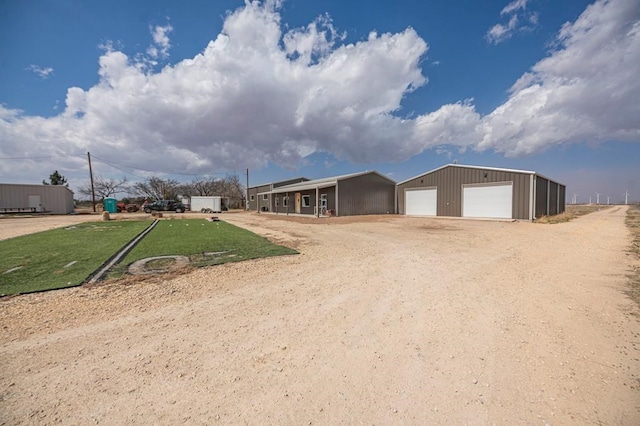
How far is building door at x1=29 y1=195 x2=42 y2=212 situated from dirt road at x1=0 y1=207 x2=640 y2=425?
35.9 meters

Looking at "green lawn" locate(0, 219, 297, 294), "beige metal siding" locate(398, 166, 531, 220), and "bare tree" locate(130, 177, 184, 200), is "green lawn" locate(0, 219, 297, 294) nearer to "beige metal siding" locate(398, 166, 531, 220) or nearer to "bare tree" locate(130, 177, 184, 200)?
"beige metal siding" locate(398, 166, 531, 220)

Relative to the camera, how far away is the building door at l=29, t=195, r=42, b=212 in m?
28.1

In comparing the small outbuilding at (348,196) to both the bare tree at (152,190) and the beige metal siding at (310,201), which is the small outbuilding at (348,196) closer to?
the beige metal siding at (310,201)

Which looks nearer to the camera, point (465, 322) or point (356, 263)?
point (465, 322)

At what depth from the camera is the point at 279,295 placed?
400 centimetres

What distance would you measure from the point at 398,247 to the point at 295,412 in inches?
256

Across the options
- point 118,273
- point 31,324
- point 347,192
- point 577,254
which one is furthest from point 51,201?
point 577,254

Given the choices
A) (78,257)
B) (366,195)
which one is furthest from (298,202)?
(78,257)

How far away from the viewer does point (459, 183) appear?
63.2 feet

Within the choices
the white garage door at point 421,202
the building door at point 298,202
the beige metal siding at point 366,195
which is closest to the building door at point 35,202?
the building door at point 298,202

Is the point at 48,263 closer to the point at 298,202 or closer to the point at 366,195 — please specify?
the point at 366,195

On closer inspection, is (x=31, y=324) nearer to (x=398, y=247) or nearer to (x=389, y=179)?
(x=398, y=247)

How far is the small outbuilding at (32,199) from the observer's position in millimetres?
27219

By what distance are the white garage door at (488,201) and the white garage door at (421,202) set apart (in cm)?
251
